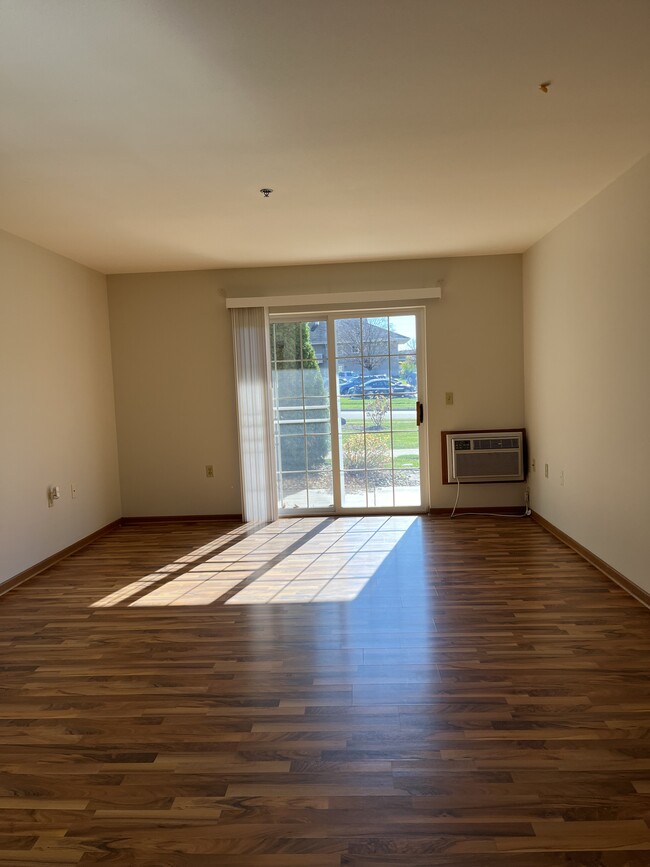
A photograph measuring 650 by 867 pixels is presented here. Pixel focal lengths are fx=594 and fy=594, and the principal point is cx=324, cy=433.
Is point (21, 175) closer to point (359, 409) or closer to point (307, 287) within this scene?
point (307, 287)

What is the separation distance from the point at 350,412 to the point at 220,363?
140cm

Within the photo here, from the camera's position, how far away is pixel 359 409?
6.02m

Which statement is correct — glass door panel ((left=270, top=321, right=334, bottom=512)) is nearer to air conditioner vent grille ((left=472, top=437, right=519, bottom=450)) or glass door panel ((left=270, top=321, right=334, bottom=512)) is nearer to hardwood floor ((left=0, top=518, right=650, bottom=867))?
air conditioner vent grille ((left=472, top=437, right=519, bottom=450))

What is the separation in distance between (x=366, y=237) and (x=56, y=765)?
4079 mm

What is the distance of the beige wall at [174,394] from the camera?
5.96 m

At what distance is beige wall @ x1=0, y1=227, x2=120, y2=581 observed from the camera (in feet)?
14.0

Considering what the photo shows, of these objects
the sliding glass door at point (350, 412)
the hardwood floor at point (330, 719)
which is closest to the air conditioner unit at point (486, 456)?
the sliding glass door at point (350, 412)

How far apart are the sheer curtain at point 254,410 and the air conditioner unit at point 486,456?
1794mm

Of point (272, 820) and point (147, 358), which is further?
point (147, 358)

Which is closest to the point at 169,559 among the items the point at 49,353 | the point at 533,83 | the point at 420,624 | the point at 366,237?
the point at 49,353

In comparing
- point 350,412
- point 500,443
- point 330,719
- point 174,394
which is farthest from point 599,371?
point 174,394

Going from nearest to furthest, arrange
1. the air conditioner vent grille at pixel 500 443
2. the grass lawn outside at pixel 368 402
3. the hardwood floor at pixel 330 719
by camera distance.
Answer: the hardwood floor at pixel 330 719, the air conditioner vent grille at pixel 500 443, the grass lawn outside at pixel 368 402

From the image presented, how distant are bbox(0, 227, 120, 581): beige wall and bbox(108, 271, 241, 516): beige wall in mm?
183

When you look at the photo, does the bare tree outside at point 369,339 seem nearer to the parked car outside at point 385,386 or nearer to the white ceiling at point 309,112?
the parked car outside at point 385,386
